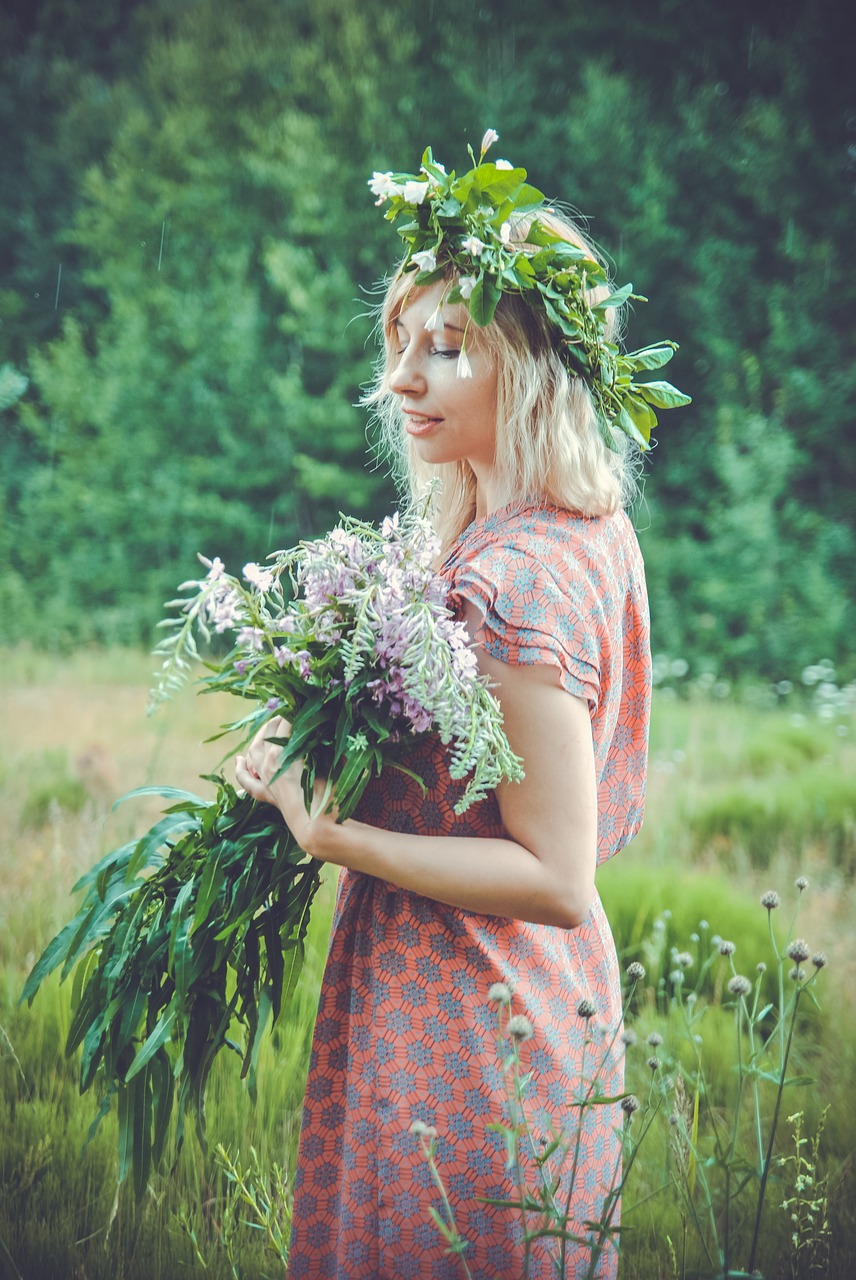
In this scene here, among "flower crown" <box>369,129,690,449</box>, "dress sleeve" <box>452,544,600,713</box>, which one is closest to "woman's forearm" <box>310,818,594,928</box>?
"dress sleeve" <box>452,544,600,713</box>

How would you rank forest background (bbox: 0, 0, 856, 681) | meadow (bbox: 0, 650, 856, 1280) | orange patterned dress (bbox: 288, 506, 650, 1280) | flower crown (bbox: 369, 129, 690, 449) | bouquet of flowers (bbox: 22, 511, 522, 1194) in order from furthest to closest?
forest background (bbox: 0, 0, 856, 681) < meadow (bbox: 0, 650, 856, 1280) < flower crown (bbox: 369, 129, 690, 449) < orange patterned dress (bbox: 288, 506, 650, 1280) < bouquet of flowers (bbox: 22, 511, 522, 1194)

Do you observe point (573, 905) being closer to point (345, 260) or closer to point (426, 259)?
point (426, 259)

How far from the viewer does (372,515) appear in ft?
30.6

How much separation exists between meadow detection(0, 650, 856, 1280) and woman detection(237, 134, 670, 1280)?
167 mm

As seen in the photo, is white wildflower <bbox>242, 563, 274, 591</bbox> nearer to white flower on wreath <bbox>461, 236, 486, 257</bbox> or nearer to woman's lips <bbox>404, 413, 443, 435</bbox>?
woman's lips <bbox>404, 413, 443, 435</bbox>

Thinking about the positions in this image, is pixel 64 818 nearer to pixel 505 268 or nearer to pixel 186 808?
pixel 186 808

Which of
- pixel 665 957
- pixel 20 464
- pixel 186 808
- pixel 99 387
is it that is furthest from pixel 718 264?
pixel 186 808

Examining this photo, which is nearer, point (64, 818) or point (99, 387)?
point (64, 818)

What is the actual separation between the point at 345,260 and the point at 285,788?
843cm

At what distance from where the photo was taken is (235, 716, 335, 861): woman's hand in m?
1.32

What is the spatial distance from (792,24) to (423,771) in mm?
9111

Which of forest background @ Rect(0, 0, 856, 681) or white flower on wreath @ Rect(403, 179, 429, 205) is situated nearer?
white flower on wreath @ Rect(403, 179, 429, 205)

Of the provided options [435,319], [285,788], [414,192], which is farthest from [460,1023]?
[414,192]

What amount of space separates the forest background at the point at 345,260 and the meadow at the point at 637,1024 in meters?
3.51
